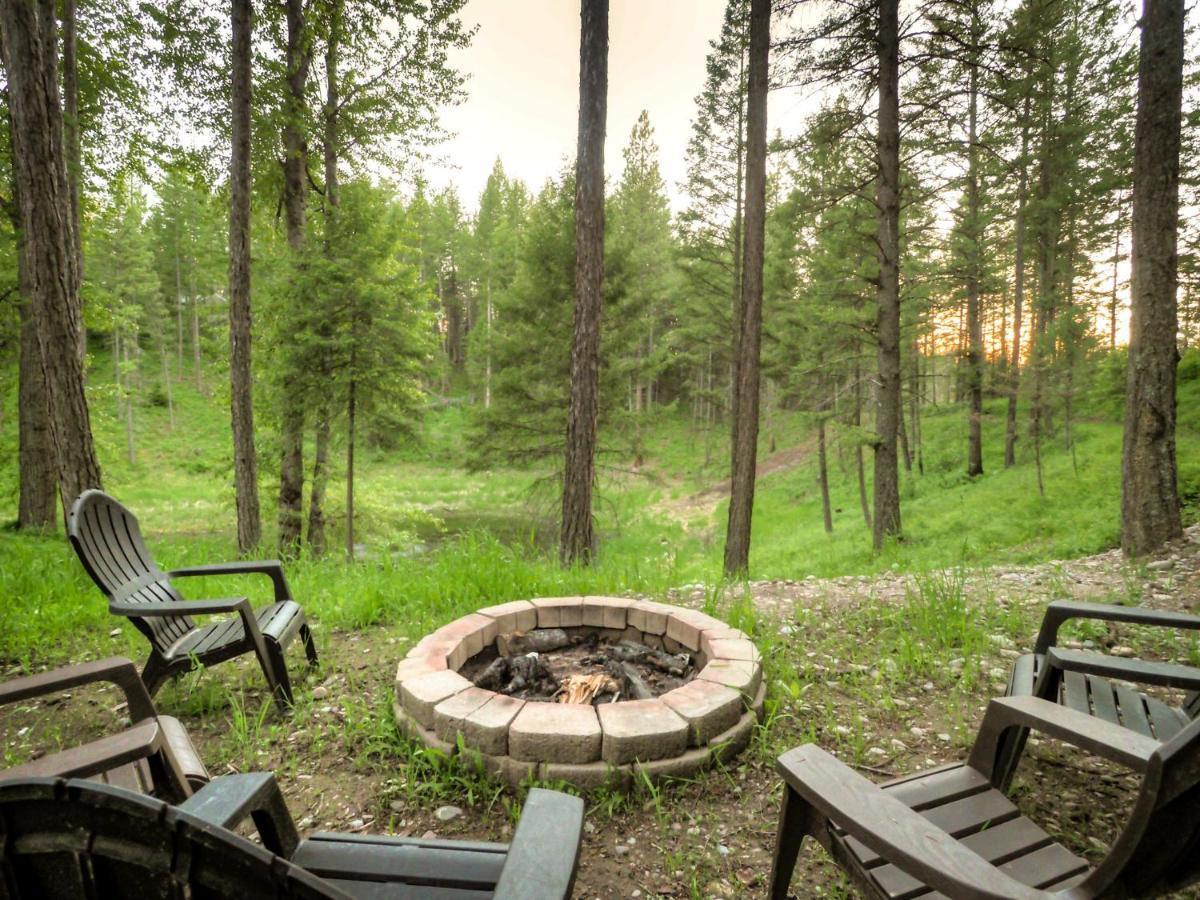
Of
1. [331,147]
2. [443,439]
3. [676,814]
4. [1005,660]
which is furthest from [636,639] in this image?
[443,439]

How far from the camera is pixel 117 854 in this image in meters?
0.77

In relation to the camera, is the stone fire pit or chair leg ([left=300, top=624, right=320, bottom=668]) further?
chair leg ([left=300, top=624, right=320, bottom=668])

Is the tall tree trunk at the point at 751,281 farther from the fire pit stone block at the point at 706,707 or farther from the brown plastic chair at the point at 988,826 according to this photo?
the brown plastic chair at the point at 988,826

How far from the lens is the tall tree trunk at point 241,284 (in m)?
6.79

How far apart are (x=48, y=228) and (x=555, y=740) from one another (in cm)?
683

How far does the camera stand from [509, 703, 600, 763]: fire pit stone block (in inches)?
90.0

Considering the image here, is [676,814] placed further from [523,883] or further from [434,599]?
[434,599]

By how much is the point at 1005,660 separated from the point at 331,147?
1142 centimetres

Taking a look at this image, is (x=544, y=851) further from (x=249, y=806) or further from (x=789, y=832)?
(x=789, y=832)

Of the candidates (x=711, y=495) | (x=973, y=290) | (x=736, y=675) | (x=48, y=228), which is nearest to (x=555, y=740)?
(x=736, y=675)

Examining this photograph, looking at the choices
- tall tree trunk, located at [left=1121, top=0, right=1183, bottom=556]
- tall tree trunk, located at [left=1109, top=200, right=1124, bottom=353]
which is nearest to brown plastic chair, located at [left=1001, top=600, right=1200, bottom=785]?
tall tree trunk, located at [left=1121, top=0, right=1183, bottom=556]

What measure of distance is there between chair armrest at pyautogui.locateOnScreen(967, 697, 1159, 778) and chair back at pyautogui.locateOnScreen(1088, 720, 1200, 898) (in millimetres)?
100

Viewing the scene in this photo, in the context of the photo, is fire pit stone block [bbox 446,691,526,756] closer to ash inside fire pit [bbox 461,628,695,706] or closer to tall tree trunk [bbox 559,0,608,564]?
ash inside fire pit [bbox 461,628,695,706]

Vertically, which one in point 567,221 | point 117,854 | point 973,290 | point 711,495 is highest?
point 567,221
